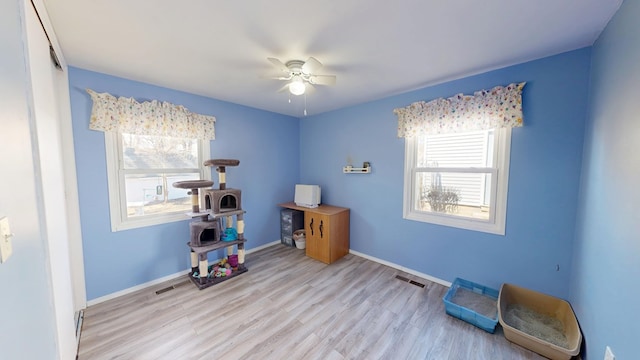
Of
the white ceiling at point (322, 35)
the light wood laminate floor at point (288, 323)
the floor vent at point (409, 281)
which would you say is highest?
the white ceiling at point (322, 35)

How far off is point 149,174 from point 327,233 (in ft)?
7.42

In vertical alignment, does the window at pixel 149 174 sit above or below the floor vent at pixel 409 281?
above

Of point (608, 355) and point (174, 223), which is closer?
point (608, 355)

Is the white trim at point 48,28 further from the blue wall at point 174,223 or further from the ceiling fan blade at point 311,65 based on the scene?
the ceiling fan blade at point 311,65

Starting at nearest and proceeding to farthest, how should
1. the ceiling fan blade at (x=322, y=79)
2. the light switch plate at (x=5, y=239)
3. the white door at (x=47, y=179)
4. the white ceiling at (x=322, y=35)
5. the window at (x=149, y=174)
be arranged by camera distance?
1. the light switch plate at (x=5, y=239)
2. the white door at (x=47, y=179)
3. the white ceiling at (x=322, y=35)
4. the ceiling fan blade at (x=322, y=79)
5. the window at (x=149, y=174)

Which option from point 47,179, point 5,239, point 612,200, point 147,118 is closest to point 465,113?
point 612,200

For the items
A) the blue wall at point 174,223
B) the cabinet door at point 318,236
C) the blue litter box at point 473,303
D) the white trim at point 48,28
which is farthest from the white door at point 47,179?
the blue litter box at point 473,303

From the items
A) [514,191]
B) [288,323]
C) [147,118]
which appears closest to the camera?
[288,323]

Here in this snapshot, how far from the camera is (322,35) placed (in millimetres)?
1556

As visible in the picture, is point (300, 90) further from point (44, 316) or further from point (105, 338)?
point (105, 338)

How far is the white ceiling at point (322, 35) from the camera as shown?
1292 mm

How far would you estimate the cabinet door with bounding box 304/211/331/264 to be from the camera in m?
3.06

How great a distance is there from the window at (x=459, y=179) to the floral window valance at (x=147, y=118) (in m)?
2.63

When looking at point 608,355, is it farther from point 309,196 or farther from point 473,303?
point 309,196
